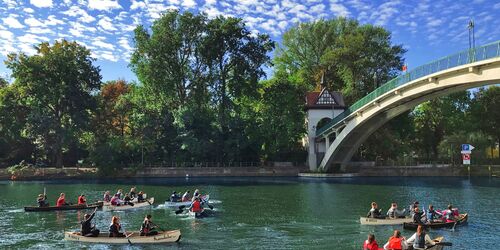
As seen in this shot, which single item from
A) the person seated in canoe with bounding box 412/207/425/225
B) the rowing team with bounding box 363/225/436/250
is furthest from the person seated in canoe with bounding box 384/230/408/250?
the person seated in canoe with bounding box 412/207/425/225

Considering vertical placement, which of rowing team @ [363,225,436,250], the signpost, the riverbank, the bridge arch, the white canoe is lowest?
the white canoe

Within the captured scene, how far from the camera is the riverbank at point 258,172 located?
64.8 meters

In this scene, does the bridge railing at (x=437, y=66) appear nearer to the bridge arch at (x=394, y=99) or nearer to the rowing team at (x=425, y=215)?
the bridge arch at (x=394, y=99)

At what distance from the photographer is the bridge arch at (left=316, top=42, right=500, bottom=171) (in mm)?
35812

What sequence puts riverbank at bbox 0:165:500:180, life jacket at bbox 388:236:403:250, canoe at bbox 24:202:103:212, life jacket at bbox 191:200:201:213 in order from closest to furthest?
1. life jacket at bbox 388:236:403:250
2. life jacket at bbox 191:200:201:213
3. canoe at bbox 24:202:103:212
4. riverbank at bbox 0:165:500:180

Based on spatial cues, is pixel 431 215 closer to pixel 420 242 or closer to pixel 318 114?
pixel 420 242

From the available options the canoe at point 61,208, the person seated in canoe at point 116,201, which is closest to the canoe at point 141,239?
the person seated in canoe at point 116,201

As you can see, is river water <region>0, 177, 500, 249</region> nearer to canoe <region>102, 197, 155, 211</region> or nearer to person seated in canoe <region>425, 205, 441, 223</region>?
canoe <region>102, 197, 155, 211</region>

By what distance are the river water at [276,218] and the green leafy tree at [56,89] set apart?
19948 mm

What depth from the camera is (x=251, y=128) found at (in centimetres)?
7044

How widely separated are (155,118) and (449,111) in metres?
46.8

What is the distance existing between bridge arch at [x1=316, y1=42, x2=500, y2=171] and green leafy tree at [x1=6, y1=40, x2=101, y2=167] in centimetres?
3732

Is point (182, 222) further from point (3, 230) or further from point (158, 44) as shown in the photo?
point (158, 44)

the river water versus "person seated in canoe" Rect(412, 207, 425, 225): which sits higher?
"person seated in canoe" Rect(412, 207, 425, 225)
